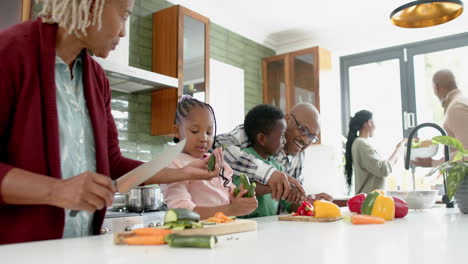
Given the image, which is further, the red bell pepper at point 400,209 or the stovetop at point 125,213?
the stovetop at point 125,213

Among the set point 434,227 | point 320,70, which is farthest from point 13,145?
point 320,70

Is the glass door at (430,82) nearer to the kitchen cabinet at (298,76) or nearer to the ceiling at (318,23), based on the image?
the ceiling at (318,23)

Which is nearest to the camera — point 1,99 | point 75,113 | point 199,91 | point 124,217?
point 1,99

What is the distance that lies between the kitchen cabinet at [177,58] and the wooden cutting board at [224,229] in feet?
7.62

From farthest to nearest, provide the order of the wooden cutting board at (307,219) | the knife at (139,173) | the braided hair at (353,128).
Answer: the braided hair at (353,128) < the wooden cutting board at (307,219) < the knife at (139,173)

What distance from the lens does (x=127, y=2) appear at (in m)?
1.13

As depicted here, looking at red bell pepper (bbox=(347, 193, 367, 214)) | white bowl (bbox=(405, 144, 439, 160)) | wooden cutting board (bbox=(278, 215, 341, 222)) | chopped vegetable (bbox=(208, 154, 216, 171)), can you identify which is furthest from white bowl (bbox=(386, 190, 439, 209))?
chopped vegetable (bbox=(208, 154, 216, 171))

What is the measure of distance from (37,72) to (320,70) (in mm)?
3876

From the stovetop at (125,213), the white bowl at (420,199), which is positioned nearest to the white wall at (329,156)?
the stovetop at (125,213)

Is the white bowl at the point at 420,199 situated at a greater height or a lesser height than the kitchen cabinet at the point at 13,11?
lesser

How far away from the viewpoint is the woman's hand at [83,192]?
2.77 ft

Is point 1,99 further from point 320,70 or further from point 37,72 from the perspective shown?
point 320,70

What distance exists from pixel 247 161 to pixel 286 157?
0.42 meters

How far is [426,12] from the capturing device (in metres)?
2.53
